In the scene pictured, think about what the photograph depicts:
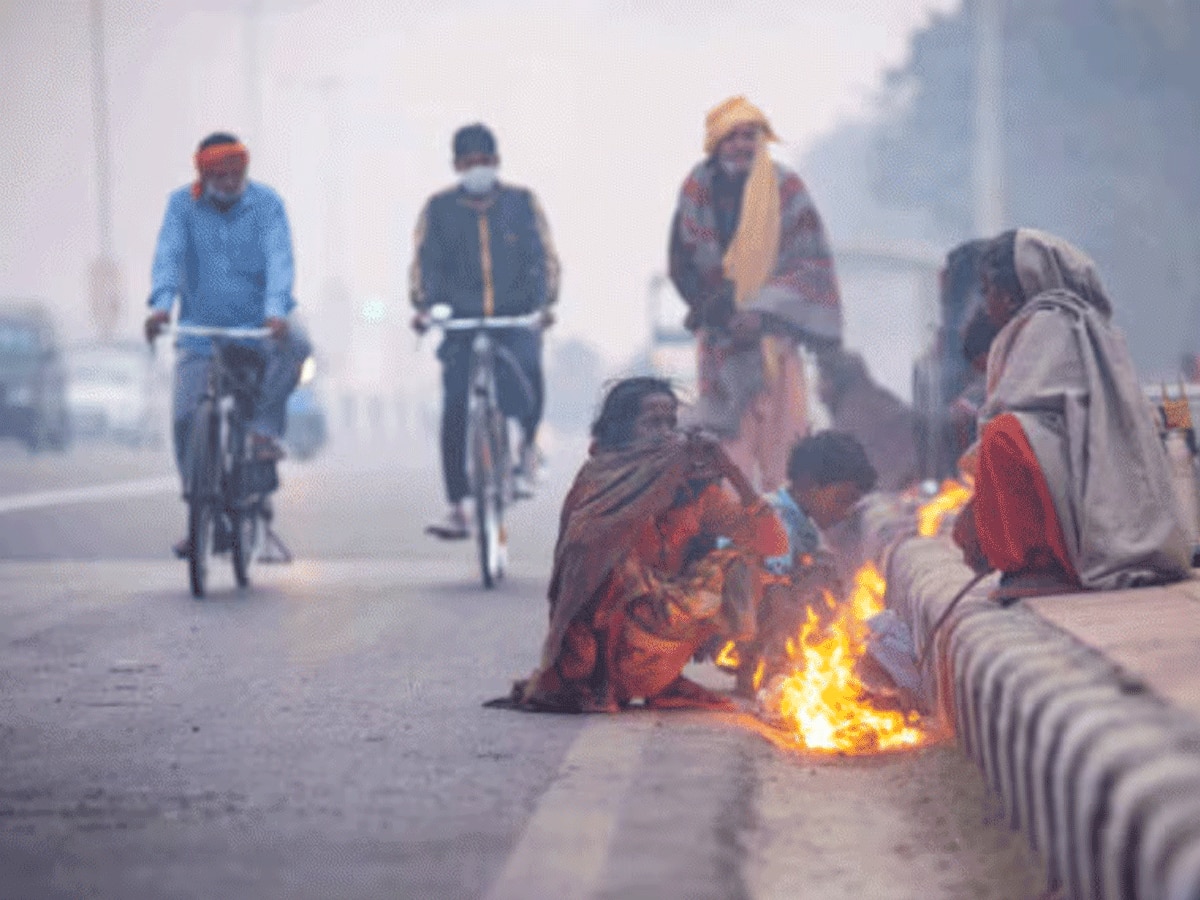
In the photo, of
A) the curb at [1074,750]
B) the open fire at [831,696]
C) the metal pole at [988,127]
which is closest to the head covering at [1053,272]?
the curb at [1074,750]

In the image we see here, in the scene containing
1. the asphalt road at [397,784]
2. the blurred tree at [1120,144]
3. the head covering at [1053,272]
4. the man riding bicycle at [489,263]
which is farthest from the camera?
the blurred tree at [1120,144]

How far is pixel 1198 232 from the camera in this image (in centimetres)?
5416

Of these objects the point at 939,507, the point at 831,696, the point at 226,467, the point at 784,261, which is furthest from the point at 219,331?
the point at 831,696

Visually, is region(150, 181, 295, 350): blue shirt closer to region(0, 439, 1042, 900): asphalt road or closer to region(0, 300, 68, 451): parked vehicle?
region(0, 439, 1042, 900): asphalt road

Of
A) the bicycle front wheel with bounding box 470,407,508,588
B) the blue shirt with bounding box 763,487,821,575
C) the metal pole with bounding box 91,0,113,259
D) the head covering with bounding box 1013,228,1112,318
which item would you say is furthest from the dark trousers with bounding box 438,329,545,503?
the metal pole with bounding box 91,0,113,259

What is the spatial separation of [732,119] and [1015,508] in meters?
5.19

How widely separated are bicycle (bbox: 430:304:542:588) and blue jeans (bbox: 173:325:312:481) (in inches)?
31.2

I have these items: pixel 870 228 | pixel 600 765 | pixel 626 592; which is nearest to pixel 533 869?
pixel 600 765

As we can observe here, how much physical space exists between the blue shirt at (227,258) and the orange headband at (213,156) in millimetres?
62

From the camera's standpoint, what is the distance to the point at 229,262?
1186cm

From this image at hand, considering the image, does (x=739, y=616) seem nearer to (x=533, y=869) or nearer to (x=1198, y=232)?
(x=533, y=869)

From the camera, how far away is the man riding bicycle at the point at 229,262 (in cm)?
1175

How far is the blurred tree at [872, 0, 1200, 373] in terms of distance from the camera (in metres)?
54.1

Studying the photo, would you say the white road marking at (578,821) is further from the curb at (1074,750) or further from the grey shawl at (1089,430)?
the grey shawl at (1089,430)
